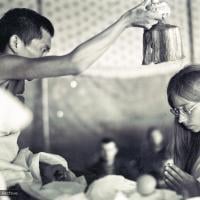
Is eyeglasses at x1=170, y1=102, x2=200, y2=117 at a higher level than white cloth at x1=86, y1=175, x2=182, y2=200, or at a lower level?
higher

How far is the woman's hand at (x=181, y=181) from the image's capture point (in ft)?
4.75

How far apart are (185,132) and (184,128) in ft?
0.05

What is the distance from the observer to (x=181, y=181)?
1.47 m

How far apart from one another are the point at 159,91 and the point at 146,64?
11 cm

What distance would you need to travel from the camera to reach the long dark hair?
1.47 metres

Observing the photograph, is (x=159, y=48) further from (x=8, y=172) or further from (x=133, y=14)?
(x=8, y=172)

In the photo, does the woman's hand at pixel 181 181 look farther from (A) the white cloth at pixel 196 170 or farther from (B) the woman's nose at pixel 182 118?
(B) the woman's nose at pixel 182 118

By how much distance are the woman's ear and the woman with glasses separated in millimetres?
558

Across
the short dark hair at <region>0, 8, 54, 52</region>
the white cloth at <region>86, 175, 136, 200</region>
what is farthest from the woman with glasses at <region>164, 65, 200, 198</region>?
the short dark hair at <region>0, 8, 54, 52</region>

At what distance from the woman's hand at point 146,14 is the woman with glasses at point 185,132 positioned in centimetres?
21

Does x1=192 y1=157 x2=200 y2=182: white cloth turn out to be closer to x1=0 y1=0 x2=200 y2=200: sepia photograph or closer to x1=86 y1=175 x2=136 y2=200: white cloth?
x1=0 y1=0 x2=200 y2=200: sepia photograph

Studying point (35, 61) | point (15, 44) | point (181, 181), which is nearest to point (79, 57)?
point (35, 61)

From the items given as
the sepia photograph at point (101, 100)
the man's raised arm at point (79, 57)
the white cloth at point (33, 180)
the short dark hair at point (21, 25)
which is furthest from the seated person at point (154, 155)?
the short dark hair at point (21, 25)

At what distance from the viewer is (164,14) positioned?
152 centimetres
